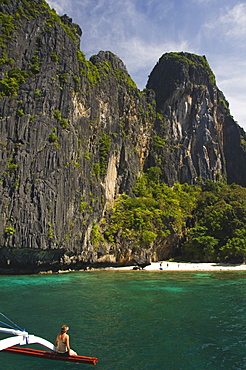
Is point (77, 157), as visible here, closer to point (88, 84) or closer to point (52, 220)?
point (52, 220)

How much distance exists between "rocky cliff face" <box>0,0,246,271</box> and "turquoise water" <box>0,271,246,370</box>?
9.58m

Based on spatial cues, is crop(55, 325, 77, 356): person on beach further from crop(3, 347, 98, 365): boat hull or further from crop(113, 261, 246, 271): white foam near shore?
crop(113, 261, 246, 271): white foam near shore

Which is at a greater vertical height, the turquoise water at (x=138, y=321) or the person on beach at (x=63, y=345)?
the person on beach at (x=63, y=345)

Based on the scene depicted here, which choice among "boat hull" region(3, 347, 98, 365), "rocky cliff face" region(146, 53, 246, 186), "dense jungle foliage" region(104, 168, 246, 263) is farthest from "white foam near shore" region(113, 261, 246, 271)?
"boat hull" region(3, 347, 98, 365)

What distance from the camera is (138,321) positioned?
563 inches

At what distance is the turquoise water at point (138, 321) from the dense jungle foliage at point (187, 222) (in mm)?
17875

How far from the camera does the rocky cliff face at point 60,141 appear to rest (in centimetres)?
3347

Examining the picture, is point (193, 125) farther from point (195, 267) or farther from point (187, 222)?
point (195, 267)

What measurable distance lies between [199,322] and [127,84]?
5604 cm

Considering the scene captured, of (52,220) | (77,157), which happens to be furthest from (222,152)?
(52,220)

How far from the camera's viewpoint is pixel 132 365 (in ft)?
30.9

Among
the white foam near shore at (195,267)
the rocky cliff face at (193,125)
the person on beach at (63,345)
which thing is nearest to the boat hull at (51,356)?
the person on beach at (63,345)

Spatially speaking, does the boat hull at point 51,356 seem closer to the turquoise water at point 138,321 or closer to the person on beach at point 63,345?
the person on beach at point 63,345

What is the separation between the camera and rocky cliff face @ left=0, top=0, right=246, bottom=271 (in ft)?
110
